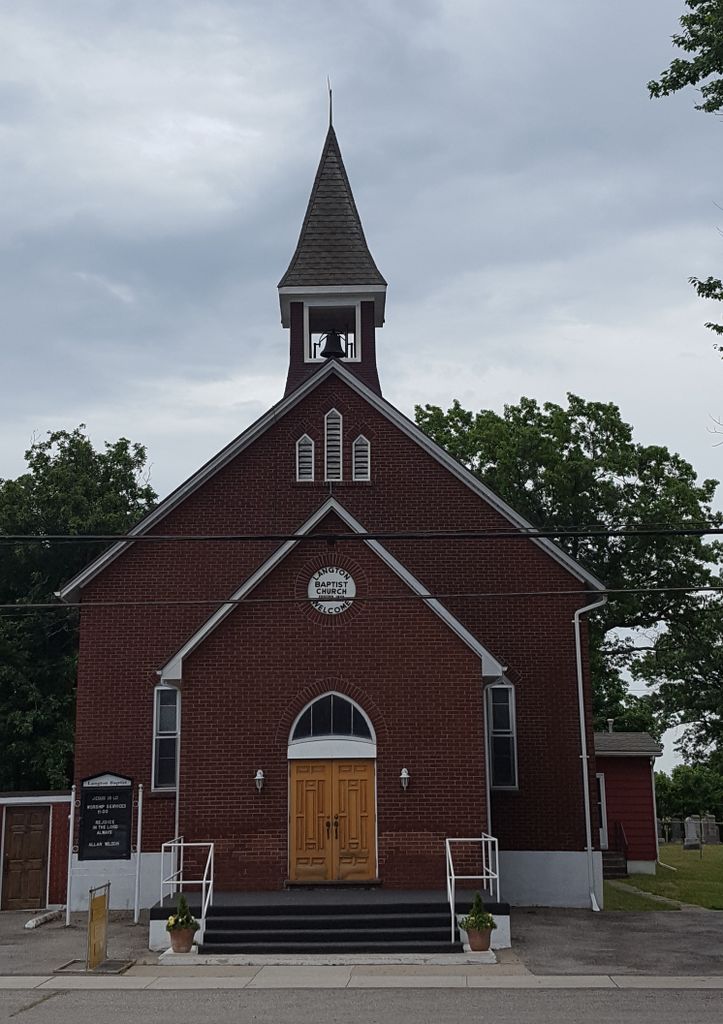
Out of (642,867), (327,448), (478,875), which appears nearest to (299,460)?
(327,448)

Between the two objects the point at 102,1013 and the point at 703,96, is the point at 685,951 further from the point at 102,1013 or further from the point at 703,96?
the point at 703,96

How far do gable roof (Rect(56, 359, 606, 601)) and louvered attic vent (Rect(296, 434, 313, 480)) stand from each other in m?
0.72

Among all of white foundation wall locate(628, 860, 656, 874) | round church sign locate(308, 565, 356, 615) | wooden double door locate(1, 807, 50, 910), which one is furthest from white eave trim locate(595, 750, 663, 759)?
wooden double door locate(1, 807, 50, 910)

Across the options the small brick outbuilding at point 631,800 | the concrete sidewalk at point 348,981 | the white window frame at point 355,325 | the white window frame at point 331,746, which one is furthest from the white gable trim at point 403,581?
the small brick outbuilding at point 631,800

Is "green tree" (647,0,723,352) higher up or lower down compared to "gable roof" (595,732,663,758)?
higher up

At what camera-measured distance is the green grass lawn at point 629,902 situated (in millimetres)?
22188

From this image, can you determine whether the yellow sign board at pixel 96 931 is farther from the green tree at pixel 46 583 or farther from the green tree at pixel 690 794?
the green tree at pixel 690 794

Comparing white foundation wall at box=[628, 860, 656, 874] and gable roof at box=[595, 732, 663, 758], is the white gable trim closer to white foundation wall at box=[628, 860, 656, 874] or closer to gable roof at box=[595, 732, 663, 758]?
gable roof at box=[595, 732, 663, 758]

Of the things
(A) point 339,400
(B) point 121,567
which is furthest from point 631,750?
(B) point 121,567

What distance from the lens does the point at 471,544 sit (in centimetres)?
2362

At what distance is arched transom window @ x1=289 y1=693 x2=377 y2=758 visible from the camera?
757 inches

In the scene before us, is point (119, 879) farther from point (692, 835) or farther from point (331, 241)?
point (692, 835)

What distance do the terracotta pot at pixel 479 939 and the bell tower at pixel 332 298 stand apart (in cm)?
1290

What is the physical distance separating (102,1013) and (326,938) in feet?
14.5
